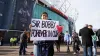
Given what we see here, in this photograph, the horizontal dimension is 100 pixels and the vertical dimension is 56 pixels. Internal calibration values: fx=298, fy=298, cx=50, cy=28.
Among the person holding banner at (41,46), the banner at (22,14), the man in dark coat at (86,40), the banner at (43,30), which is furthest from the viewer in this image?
the banner at (22,14)

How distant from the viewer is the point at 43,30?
8852 mm

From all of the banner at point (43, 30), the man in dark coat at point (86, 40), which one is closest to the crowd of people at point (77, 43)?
the man in dark coat at point (86, 40)

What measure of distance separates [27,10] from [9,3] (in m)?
5.80

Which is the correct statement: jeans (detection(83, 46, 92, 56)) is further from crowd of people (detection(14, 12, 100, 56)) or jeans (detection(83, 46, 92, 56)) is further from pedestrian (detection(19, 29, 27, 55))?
pedestrian (detection(19, 29, 27, 55))

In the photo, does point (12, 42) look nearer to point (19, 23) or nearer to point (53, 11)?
point (19, 23)

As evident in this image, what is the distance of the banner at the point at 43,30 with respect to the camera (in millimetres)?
8695

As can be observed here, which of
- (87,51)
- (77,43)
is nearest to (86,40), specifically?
(87,51)

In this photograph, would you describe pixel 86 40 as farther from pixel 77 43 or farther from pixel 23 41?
pixel 23 41

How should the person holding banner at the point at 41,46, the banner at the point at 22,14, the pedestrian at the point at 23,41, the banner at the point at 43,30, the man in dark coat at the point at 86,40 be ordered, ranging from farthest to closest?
the banner at the point at 22,14 < the pedestrian at the point at 23,41 < the man in dark coat at the point at 86,40 < the banner at the point at 43,30 < the person holding banner at the point at 41,46

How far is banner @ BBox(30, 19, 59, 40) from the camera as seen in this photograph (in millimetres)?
8695

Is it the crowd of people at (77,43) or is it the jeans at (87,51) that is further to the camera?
the jeans at (87,51)

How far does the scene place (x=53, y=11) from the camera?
72312mm

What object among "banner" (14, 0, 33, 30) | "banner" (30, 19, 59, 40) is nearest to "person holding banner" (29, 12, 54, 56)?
"banner" (30, 19, 59, 40)

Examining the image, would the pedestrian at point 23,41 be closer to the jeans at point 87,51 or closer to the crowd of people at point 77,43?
the crowd of people at point 77,43
